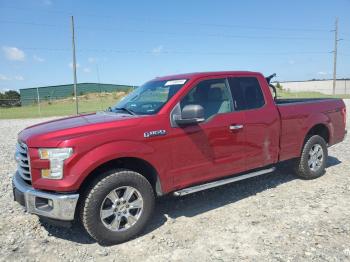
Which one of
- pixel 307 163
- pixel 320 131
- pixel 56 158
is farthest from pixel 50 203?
pixel 320 131

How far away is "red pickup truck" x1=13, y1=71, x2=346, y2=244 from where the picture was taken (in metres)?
3.88

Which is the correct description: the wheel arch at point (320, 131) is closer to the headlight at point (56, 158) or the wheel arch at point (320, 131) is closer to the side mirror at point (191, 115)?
the side mirror at point (191, 115)

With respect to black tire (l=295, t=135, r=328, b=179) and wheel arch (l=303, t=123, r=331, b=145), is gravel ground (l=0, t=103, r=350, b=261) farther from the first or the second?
wheel arch (l=303, t=123, r=331, b=145)

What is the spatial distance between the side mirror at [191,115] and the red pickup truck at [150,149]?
0.04 ft

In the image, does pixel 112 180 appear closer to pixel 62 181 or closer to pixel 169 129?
pixel 62 181

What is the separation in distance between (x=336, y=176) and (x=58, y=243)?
5037 millimetres

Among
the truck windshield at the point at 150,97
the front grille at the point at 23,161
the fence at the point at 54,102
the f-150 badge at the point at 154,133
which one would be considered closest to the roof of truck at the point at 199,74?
the truck windshield at the point at 150,97

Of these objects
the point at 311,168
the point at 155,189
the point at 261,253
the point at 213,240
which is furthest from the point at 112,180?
the point at 311,168

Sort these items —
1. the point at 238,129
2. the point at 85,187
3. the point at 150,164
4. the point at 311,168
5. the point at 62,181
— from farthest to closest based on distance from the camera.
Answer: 1. the point at 311,168
2. the point at 238,129
3. the point at 150,164
4. the point at 85,187
5. the point at 62,181

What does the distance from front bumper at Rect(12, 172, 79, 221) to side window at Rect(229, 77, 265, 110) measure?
2716 millimetres

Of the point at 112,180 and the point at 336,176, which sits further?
the point at 336,176

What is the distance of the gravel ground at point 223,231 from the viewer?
392 cm

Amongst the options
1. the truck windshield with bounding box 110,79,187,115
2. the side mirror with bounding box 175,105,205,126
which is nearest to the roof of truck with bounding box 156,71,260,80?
the truck windshield with bounding box 110,79,187,115

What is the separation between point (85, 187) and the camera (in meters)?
4.07
